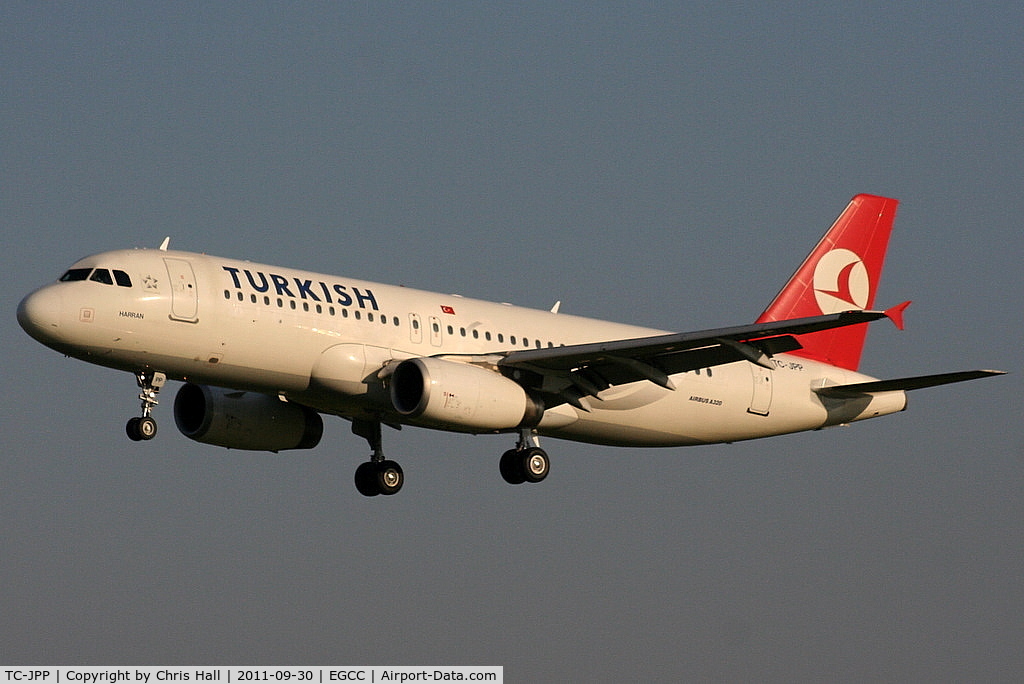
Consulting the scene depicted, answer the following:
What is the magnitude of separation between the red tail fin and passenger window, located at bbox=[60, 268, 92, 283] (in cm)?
2024

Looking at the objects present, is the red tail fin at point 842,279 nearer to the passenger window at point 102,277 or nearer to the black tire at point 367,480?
the black tire at point 367,480

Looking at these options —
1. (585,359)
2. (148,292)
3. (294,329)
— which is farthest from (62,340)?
(585,359)

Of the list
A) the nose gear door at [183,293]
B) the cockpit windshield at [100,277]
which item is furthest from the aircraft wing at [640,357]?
the cockpit windshield at [100,277]

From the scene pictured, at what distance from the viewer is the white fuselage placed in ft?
127

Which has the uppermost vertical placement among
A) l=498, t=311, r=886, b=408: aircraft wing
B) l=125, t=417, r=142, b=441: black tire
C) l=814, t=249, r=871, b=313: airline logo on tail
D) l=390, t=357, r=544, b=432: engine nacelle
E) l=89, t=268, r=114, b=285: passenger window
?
l=814, t=249, r=871, b=313: airline logo on tail

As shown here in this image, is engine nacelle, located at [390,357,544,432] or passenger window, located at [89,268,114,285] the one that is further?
engine nacelle, located at [390,357,544,432]

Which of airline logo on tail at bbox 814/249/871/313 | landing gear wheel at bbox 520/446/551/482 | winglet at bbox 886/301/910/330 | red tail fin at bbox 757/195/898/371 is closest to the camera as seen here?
winglet at bbox 886/301/910/330

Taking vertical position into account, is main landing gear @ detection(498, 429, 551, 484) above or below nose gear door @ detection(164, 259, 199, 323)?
below

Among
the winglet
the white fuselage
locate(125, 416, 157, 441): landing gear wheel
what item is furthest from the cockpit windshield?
the winglet

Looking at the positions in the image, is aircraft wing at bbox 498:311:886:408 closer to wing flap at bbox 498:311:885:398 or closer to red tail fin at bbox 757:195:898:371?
wing flap at bbox 498:311:885:398

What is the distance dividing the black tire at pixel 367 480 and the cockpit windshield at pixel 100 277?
984cm

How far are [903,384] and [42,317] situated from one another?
71.5 feet

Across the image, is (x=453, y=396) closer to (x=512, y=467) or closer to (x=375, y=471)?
(x=512, y=467)

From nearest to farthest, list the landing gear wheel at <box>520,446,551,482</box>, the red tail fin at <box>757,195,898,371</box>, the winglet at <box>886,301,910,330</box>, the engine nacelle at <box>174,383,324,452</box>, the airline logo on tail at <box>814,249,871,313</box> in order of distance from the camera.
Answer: the winglet at <box>886,301,910,330</box>
the landing gear wheel at <box>520,446,551,482</box>
the engine nacelle at <box>174,383,324,452</box>
the red tail fin at <box>757,195,898,371</box>
the airline logo on tail at <box>814,249,871,313</box>
